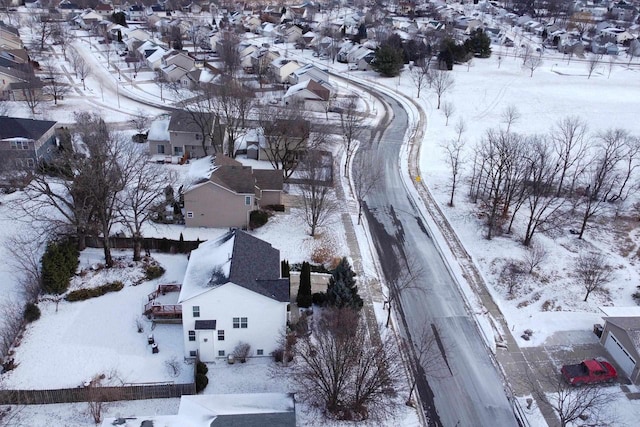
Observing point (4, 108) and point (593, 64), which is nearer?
point (4, 108)

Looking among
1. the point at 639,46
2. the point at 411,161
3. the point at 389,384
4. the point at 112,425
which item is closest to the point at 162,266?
the point at 112,425

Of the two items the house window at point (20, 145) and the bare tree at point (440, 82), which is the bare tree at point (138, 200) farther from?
the bare tree at point (440, 82)

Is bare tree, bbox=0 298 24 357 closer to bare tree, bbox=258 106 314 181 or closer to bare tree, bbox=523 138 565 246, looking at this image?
bare tree, bbox=258 106 314 181

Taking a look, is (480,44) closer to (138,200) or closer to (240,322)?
(138,200)

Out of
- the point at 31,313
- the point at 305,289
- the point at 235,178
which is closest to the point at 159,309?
the point at 31,313

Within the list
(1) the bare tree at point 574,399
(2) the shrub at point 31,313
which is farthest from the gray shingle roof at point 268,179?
(1) the bare tree at point 574,399

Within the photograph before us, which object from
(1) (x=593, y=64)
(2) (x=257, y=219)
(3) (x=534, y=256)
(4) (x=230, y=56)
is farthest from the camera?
(1) (x=593, y=64)
